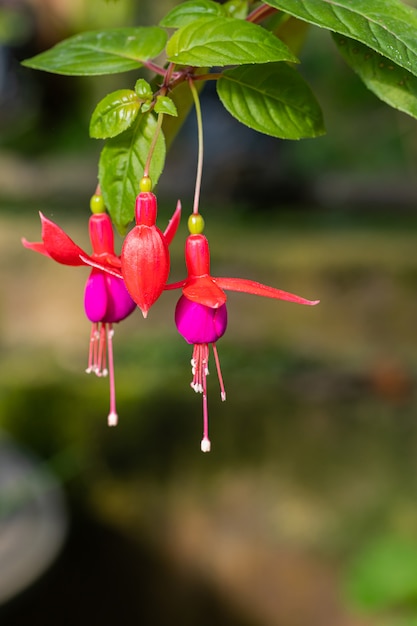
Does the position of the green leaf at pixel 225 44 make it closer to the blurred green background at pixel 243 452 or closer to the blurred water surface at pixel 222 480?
the blurred green background at pixel 243 452

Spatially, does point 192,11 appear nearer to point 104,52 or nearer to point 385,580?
point 104,52

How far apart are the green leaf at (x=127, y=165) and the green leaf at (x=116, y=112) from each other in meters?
0.02

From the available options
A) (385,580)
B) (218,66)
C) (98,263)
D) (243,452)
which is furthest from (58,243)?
(243,452)

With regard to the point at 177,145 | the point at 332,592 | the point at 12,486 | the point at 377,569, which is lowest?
the point at 332,592

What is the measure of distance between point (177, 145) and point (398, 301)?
1.23 m

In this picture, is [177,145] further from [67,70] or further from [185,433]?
[67,70]

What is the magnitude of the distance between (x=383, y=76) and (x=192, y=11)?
12 cm

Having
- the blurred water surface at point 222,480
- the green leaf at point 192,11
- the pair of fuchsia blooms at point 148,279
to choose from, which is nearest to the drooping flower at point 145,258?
the pair of fuchsia blooms at point 148,279

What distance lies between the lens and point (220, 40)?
15.8 inches

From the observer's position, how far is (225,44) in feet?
1.31

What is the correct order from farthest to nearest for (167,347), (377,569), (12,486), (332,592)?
(167,347) → (332,592) → (12,486) → (377,569)

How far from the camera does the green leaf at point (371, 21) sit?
1.24 ft

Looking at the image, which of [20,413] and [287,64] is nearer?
[287,64]

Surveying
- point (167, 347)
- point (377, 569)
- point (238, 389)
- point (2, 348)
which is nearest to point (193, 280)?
point (377, 569)
